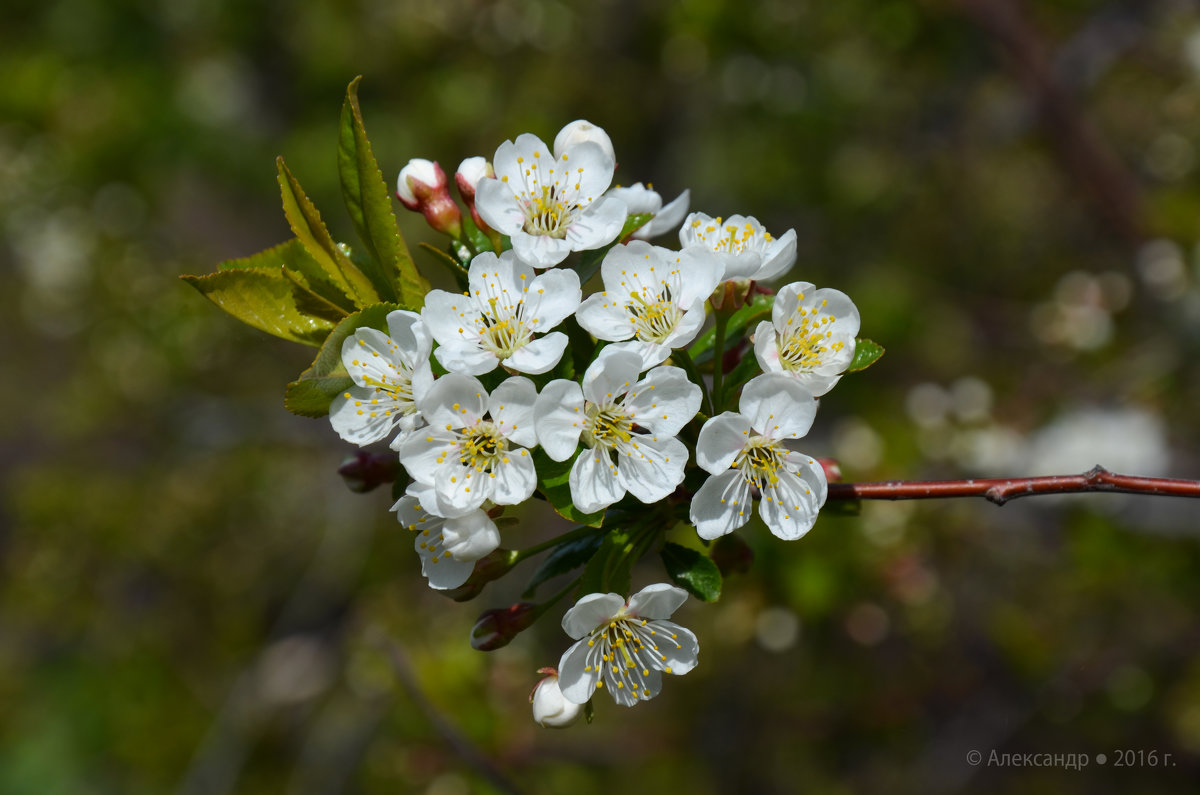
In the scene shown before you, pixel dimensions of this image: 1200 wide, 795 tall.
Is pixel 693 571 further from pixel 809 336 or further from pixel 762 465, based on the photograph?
pixel 809 336

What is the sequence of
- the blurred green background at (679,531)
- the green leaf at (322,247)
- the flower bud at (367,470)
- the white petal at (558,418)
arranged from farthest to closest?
1. the blurred green background at (679,531)
2. the flower bud at (367,470)
3. the green leaf at (322,247)
4. the white petal at (558,418)

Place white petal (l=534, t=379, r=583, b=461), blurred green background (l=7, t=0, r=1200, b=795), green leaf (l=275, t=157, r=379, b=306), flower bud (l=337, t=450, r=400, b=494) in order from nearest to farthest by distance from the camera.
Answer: white petal (l=534, t=379, r=583, b=461)
green leaf (l=275, t=157, r=379, b=306)
flower bud (l=337, t=450, r=400, b=494)
blurred green background (l=7, t=0, r=1200, b=795)

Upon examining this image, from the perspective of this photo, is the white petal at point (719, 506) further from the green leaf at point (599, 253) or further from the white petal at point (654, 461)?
the green leaf at point (599, 253)

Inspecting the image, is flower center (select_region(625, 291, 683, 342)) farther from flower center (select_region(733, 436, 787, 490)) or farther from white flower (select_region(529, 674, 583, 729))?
white flower (select_region(529, 674, 583, 729))

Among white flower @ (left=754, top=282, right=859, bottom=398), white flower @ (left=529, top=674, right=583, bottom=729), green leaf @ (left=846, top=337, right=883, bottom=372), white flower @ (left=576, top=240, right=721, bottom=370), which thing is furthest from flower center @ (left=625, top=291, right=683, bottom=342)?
white flower @ (left=529, top=674, right=583, bottom=729)

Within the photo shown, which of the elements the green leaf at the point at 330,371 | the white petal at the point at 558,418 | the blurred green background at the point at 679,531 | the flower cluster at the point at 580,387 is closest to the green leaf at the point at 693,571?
the flower cluster at the point at 580,387

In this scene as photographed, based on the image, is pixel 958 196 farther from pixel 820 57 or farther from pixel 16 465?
pixel 16 465

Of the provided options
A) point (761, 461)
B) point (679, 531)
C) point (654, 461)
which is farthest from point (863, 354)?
point (679, 531)
